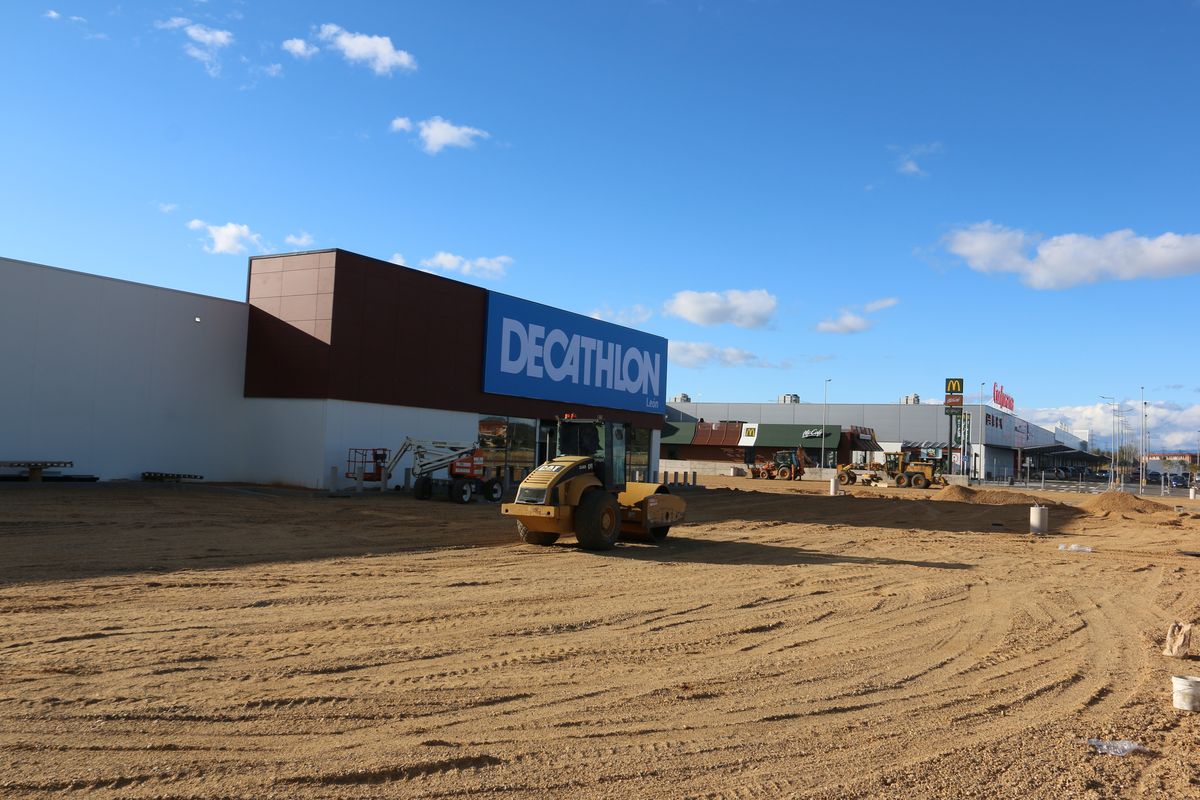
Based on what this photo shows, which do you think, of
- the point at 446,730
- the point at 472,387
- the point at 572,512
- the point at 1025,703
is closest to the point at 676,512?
the point at 572,512

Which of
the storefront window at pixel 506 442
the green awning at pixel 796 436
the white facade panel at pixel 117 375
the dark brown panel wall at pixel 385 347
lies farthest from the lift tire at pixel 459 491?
the green awning at pixel 796 436

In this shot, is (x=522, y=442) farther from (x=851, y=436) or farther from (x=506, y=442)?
(x=851, y=436)

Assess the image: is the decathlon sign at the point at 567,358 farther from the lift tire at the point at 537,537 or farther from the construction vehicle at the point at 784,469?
the construction vehicle at the point at 784,469

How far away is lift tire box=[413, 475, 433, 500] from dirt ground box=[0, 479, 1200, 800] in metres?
9.56

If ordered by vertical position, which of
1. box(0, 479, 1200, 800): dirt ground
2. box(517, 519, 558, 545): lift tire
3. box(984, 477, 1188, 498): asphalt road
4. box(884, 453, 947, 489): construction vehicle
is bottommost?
box(0, 479, 1200, 800): dirt ground

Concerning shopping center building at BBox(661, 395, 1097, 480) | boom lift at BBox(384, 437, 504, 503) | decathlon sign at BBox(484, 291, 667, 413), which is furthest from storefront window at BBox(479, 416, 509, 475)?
shopping center building at BBox(661, 395, 1097, 480)

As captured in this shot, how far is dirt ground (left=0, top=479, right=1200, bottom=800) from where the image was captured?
536cm

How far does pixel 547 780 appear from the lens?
521 centimetres

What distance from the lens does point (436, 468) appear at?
2692 centimetres

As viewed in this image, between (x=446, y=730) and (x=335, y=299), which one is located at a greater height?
(x=335, y=299)

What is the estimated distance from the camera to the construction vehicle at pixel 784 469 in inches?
2394

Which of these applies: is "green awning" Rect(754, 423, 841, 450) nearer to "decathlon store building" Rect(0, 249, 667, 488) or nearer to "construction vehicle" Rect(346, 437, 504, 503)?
"decathlon store building" Rect(0, 249, 667, 488)

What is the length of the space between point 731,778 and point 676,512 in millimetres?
13155

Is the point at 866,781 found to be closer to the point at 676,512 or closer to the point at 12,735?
the point at 12,735
